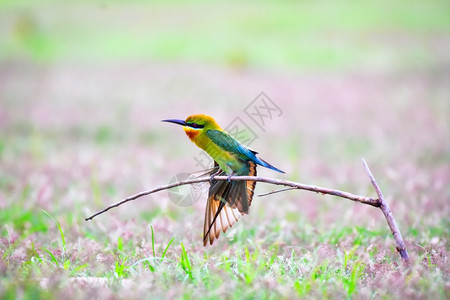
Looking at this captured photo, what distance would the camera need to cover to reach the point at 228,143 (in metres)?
3.38

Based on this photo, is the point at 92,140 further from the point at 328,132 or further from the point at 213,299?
the point at 213,299

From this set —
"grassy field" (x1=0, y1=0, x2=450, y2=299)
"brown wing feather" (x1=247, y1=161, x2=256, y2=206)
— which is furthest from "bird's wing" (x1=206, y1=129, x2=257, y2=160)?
"grassy field" (x1=0, y1=0, x2=450, y2=299)

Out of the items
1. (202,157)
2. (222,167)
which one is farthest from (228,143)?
(202,157)

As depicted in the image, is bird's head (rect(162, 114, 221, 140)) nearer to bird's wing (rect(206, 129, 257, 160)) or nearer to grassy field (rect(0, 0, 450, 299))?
bird's wing (rect(206, 129, 257, 160))

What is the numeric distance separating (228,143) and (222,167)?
22cm

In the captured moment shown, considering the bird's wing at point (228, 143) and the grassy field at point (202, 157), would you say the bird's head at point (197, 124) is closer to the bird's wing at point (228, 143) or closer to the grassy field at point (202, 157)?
the bird's wing at point (228, 143)

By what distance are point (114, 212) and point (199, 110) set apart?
5.40 metres

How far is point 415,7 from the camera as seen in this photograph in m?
25.3

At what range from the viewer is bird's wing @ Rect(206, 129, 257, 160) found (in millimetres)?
3375

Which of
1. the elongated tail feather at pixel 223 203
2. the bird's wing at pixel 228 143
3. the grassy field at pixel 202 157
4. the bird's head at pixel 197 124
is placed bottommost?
the grassy field at pixel 202 157

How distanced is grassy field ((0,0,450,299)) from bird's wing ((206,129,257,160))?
0.65 meters

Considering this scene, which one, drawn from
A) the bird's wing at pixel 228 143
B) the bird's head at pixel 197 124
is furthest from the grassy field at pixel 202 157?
the bird's head at pixel 197 124

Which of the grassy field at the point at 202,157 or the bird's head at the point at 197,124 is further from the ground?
the bird's head at the point at 197,124

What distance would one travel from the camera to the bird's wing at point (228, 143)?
338cm
